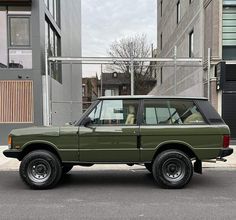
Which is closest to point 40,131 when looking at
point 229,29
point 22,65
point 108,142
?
point 108,142

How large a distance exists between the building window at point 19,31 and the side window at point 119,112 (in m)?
8.05

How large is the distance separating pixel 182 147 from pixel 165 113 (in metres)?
Answer: 0.80

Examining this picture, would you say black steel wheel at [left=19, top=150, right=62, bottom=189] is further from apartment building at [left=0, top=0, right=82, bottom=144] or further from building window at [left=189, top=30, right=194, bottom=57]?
building window at [left=189, top=30, right=194, bottom=57]

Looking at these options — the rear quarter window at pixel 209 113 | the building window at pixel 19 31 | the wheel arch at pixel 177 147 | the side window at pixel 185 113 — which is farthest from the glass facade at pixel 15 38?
the rear quarter window at pixel 209 113

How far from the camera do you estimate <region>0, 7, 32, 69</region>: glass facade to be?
44.6 feet

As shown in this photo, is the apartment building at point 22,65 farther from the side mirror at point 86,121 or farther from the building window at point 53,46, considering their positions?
the side mirror at point 86,121

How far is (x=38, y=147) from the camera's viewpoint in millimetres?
6945

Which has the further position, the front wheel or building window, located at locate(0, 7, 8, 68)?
building window, located at locate(0, 7, 8, 68)

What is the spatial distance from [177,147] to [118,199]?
5.84 feet

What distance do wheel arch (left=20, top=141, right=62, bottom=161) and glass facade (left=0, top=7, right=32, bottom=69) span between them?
24.2 feet

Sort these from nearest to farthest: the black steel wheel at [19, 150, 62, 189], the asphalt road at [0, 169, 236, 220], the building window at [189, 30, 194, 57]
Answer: the asphalt road at [0, 169, 236, 220] → the black steel wheel at [19, 150, 62, 189] → the building window at [189, 30, 194, 57]

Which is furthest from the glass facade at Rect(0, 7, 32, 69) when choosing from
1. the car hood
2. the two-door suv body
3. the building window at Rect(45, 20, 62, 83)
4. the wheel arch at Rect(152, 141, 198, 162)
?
the wheel arch at Rect(152, 141, 198, 162)

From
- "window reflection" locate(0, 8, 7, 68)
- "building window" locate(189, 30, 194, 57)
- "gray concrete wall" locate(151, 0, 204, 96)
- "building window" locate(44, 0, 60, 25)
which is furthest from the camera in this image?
"building window" locate(189, 30, 194, 57)

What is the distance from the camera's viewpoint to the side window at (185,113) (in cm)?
695
